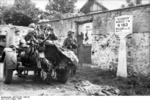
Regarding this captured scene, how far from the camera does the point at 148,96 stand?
3.87 metres

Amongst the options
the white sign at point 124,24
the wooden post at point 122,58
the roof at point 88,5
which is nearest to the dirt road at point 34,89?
the wooden post at point 122,58

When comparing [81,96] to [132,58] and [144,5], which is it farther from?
[144,5]

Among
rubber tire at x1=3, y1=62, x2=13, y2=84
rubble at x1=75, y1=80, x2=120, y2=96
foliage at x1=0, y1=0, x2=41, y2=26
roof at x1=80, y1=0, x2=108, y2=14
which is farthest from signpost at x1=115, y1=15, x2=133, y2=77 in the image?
rubber tire at x1=3, y1=62, x2=13, y2=84

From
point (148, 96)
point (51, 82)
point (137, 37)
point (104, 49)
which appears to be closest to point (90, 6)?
point (104, 49)

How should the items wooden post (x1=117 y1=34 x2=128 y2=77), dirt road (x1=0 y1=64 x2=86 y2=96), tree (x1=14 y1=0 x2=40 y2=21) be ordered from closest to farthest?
dirt road (x1=0 y1=64 x2=86 y2=96) → tree (x1=14 y1=0 x2=40 y2=21) → wooden post (x1=117 y1=34 x2=128 y2=77)

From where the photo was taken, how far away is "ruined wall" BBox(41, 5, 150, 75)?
5258 millimetres

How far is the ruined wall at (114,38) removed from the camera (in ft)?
17.3

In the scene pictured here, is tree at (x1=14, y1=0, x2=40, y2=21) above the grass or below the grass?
above

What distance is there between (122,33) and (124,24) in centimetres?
24

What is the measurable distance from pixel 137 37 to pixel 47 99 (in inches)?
125

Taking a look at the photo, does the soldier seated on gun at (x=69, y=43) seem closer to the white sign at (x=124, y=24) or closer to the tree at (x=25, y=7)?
the tree at (x=25, y=7)

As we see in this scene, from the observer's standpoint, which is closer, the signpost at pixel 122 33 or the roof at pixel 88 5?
the signpost at pixel 122 33

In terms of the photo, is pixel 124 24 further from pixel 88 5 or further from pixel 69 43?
pixel 69 43

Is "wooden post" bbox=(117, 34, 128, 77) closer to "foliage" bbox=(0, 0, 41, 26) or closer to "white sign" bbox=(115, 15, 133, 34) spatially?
"white sign" bbox=(115, 15, 133, 34)
